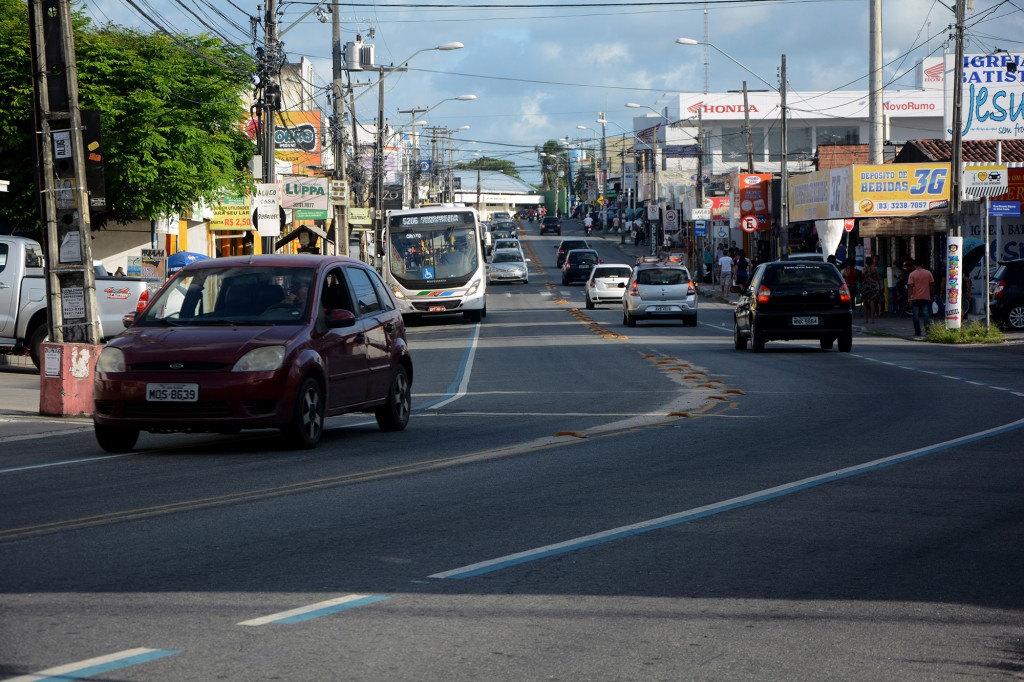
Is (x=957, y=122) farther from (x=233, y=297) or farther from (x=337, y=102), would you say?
(x=233, y=297)

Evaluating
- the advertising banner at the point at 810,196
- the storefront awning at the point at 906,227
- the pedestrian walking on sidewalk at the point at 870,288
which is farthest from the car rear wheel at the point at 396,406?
the advertising banner at the point at 810,196

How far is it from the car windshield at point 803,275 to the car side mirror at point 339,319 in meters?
15.6

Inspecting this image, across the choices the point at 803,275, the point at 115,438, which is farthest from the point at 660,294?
the point at 115,438

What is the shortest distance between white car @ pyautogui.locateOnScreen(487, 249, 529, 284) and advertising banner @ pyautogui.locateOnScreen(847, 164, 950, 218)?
99.6 feet

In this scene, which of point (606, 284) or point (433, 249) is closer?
point (433, 249)

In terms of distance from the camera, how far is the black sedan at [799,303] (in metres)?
27.3

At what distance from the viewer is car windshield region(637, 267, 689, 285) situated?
38.8m

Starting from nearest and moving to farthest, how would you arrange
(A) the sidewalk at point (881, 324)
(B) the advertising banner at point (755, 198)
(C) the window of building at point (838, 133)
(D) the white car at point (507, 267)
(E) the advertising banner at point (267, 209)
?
1. (E) the advertising banner at point (267, 209)
2. (A) the sidewalk at point (881, 324)
3. (B) the advertising banner at point (755, 198)
4. (D) the white car at point (507, 267)
5. (C) the window of building at point (838, 133)

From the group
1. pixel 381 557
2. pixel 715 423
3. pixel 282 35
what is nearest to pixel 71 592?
pixel 381 557

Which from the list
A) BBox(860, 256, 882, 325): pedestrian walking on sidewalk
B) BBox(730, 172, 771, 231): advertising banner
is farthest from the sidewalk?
BBox(730, 172, 771, 231): advertising banner

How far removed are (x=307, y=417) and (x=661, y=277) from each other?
27.2 meters

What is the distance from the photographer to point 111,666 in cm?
543

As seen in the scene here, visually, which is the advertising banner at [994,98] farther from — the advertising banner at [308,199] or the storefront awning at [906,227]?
the advertising banner at [308,199]

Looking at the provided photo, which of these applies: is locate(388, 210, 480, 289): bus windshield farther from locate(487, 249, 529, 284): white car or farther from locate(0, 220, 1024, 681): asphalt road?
locate(487, 249, 529, 284): white car
